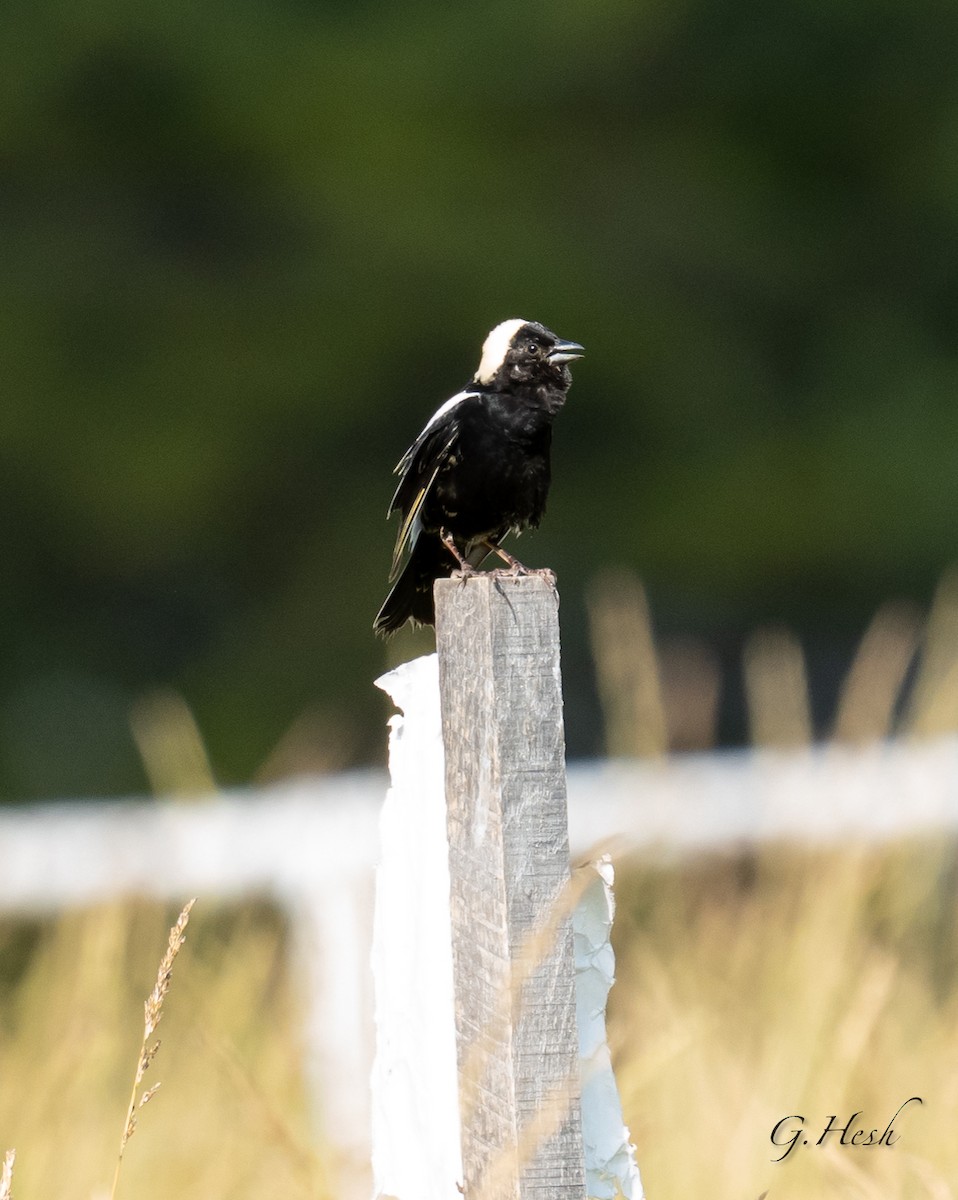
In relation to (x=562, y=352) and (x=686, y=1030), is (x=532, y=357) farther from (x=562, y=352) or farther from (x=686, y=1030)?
(x=686, y=1030)

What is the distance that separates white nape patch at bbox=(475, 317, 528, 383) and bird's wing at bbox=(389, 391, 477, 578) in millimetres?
47

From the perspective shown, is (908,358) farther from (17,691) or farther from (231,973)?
(231,973)

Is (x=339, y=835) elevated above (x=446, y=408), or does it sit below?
below

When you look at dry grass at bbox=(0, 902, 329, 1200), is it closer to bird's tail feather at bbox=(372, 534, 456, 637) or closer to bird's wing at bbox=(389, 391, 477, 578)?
bird's tail feather at bbox=(372, 534, 456, 637)

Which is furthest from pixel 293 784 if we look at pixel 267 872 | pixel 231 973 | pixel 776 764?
pixel 776 764

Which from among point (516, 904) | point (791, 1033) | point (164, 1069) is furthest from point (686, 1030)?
point (164, 1069)

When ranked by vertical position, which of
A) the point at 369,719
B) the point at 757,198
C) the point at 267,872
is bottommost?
the point at 267,872

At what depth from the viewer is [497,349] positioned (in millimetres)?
2779

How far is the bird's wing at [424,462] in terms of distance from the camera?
2678 millimetres

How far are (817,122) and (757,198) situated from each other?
1.64 feet

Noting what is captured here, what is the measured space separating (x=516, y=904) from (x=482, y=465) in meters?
1.39

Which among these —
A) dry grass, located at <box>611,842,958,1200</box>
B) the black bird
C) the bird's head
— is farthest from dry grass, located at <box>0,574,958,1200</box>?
the bird's head

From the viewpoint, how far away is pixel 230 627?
7488mm

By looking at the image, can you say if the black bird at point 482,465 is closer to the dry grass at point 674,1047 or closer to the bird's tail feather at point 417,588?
the bird's tail feather at point 417,588
